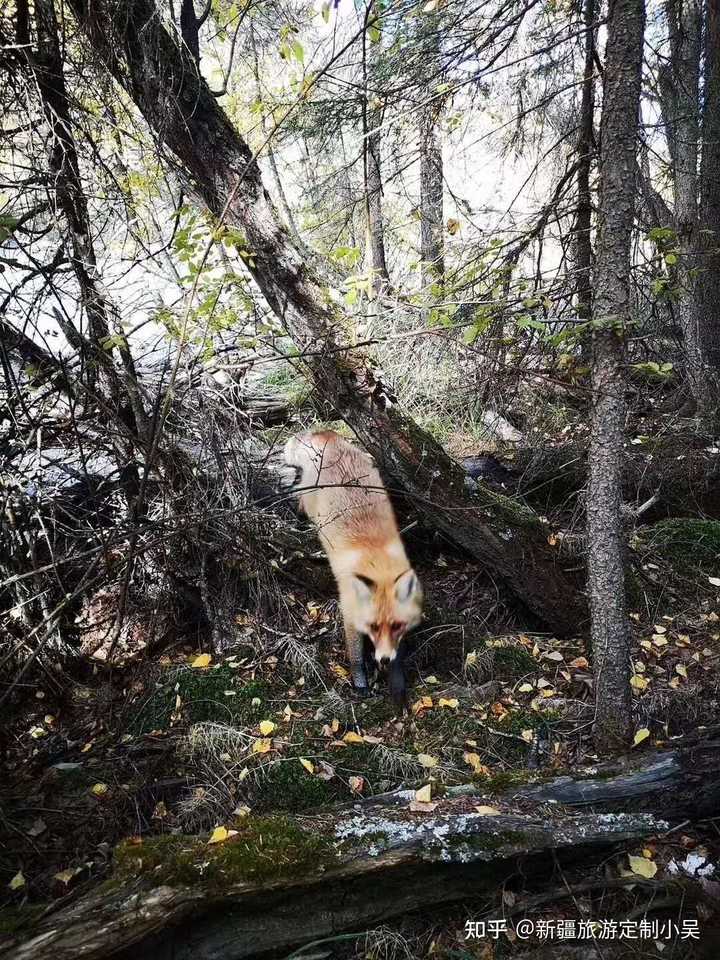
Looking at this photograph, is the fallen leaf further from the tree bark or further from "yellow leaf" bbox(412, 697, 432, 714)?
"yellow leaf" bbox(412, 697, 432, 714)

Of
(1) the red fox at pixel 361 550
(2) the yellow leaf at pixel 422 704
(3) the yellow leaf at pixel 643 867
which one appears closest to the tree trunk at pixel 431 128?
(1) the red fox at pixel 361 550

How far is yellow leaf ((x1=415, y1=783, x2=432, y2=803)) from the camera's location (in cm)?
299

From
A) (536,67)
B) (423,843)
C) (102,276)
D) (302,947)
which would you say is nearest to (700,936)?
(423,843)

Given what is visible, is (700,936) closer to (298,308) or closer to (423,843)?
(423,843)

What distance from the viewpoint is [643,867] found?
275 centimetres

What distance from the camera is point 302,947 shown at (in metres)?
2.39

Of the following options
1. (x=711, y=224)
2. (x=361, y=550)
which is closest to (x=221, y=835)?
(x=361, y=550)

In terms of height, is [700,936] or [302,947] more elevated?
[302,947]

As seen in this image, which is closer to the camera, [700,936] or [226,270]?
[700,936]

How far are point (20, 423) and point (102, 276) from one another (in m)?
1.02

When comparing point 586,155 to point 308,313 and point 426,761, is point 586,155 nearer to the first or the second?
point 308,313

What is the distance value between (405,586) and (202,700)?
4.79ft

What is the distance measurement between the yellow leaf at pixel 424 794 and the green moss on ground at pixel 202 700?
3.83 feet

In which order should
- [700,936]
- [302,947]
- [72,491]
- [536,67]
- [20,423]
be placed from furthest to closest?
[536,67], [72,491], [20,423], [700,936], [302,947]
